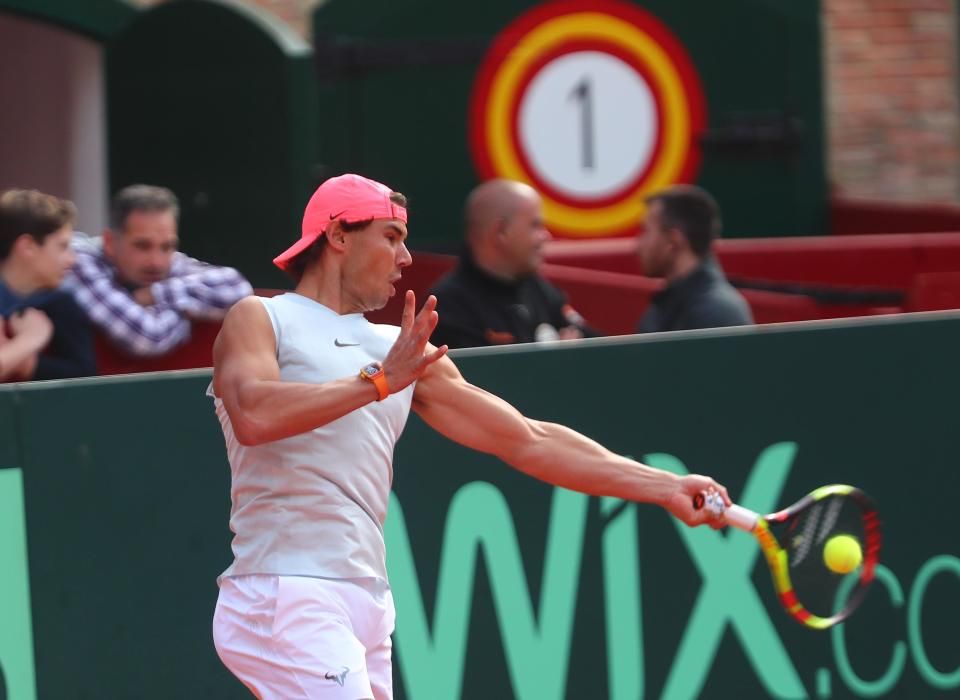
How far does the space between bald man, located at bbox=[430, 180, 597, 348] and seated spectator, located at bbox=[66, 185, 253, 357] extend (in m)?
0.79

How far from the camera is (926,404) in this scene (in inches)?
226

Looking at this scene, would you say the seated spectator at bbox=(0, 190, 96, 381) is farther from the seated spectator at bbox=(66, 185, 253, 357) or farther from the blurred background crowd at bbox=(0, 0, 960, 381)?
the blurred background crowd at bbox=(0, 0, 960, 381)

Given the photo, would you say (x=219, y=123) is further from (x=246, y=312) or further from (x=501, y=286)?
(x=246, y=312)

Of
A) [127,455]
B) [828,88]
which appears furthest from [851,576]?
[828,88]

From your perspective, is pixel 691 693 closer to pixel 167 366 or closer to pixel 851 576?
pixel 851 576

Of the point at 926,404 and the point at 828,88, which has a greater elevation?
the point at 828,88

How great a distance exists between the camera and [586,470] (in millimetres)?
4160

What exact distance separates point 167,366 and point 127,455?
1.61 m

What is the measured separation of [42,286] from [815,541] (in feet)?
8.80

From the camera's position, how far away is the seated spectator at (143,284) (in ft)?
20.0

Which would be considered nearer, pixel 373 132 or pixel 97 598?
pixel 97 598

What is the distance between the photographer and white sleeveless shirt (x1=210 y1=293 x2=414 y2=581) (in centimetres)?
375

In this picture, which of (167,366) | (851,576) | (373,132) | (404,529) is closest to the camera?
(404,529)

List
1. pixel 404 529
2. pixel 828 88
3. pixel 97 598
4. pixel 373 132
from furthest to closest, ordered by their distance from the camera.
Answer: pixel 828 88, pixel 373 132, pixel 404 529, pixel 97 598
